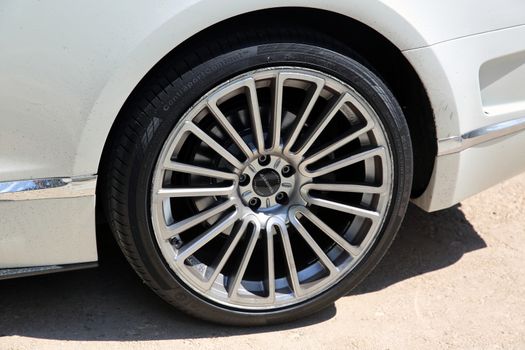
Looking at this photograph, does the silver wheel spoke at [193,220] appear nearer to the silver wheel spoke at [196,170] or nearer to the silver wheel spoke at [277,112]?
the silver wheel spoke at [196,170]

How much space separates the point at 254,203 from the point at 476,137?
2.63 ft

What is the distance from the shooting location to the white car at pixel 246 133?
249 cm

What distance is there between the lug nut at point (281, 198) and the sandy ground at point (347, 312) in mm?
461

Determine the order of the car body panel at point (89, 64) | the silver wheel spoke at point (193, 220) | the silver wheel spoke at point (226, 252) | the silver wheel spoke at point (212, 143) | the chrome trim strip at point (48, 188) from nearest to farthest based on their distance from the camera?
1. the car body panel at point (89, 64)
2. the chrome trim strip at point (48, 188)
3. the silver wheel spoke at point (212, 143)
4. the silver wheel spoke at point (193, 220)
5. the silver wheel spoke at point (226, 252)

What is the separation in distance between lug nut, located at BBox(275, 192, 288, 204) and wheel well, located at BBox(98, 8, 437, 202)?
Answer: 0.51m

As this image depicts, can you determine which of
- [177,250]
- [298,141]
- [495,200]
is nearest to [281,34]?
[298,141]

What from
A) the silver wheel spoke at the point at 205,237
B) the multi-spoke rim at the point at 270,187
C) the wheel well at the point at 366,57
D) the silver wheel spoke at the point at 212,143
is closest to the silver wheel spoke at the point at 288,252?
the multi-spoke rim at the point at 270,187

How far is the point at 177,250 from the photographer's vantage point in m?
2.89

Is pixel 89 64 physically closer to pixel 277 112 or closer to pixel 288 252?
pixel 277 112

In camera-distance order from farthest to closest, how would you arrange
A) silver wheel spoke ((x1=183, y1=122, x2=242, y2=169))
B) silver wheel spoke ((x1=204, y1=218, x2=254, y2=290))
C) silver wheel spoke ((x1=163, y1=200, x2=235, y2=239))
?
silver wheel spoke ((x1=204, y1=218, x2=254, y2=290))
silver wheel spoke ((x1=163, y1=200, x2=235, y2=239))
silver wheel spoke ((x1=183, y1=122, x2=242, y2=169))

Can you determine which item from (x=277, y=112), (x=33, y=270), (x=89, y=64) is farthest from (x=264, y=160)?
(x=33, y=270)

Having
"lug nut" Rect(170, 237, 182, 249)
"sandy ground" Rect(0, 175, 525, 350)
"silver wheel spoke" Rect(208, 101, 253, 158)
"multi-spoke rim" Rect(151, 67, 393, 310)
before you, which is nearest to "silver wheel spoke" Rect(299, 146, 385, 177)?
"multi-spoke rim" Rect(151, 67, 393, 310)

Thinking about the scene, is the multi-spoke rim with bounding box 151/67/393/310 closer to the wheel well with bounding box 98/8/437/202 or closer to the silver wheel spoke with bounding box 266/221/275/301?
the silver wheel spoke with bounding box 266/221/275/301

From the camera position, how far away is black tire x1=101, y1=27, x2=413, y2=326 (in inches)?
104
